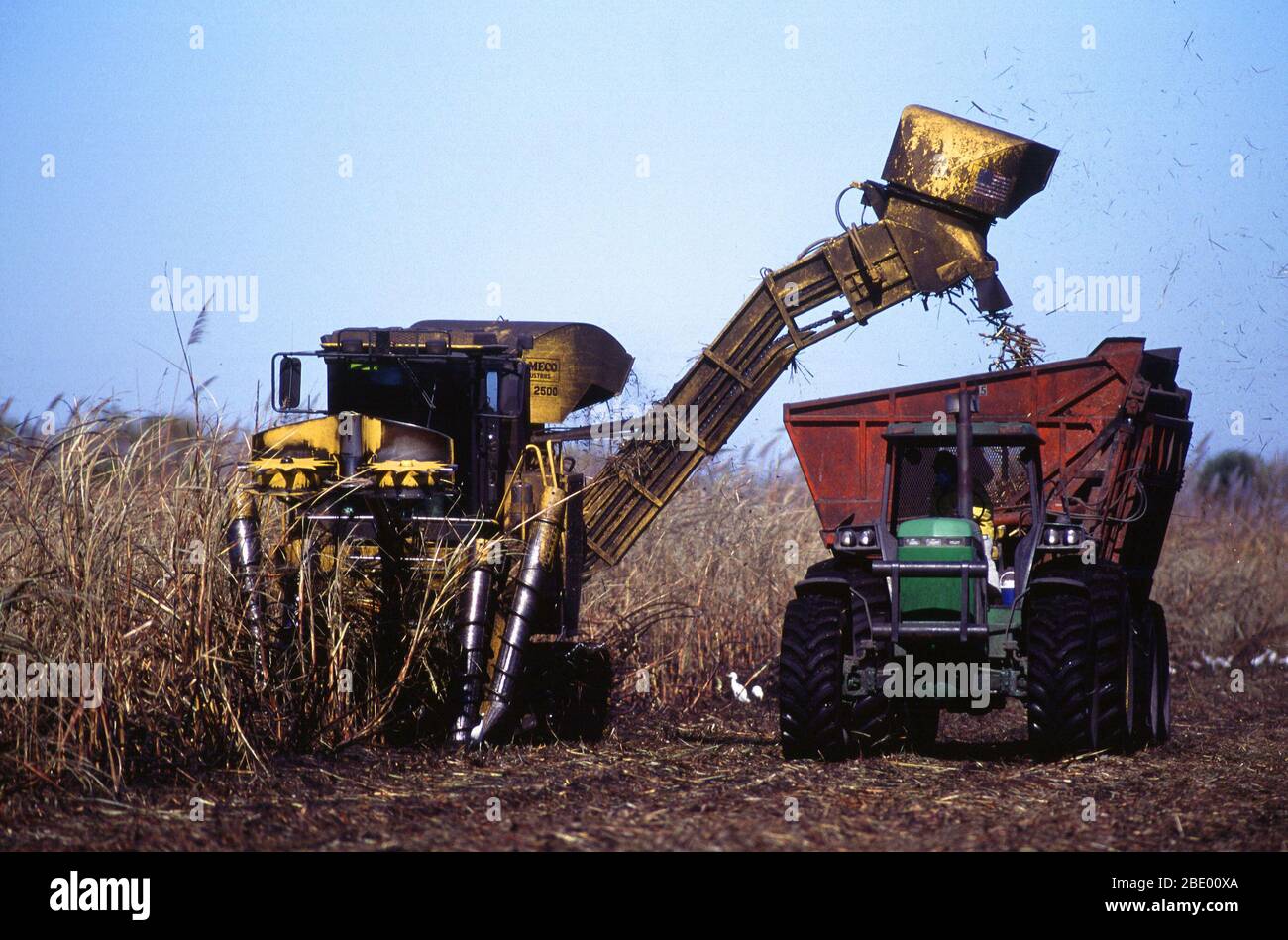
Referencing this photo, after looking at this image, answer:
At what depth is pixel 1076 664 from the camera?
938 centimetres

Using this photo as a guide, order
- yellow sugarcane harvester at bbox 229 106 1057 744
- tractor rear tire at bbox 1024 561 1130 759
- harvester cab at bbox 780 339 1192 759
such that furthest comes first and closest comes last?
yellow sugarcane harvester at bbox 229 106 1057 744, harvester cab at bbox 780 339 1192 759, tractor rear tire at bbox 1024 561 1130 759

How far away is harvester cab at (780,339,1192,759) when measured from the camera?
9633 mm

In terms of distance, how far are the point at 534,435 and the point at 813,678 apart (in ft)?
13.0

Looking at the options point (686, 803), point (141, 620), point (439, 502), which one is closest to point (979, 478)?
point (439, 502)

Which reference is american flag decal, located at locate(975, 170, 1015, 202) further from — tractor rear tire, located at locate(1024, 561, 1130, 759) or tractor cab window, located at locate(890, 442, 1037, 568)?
tractor rear tire, located at locate(1024, 561, 1130, 759)

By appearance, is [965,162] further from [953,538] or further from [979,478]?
[953,538]

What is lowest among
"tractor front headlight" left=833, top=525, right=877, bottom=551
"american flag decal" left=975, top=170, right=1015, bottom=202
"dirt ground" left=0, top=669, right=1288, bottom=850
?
"dirt ground" left=0, top=669, right=1288, bottom=850

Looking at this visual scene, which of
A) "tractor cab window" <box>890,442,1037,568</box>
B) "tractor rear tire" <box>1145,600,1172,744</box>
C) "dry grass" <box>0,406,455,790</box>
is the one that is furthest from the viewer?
"tractor rear tire" <box>1145,600,1172,744</box>

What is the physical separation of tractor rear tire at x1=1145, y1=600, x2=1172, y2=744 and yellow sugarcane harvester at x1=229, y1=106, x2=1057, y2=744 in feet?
9.22

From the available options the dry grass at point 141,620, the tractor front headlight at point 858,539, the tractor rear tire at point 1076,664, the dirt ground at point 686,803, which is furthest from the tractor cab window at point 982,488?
the dry grass at point 141,620

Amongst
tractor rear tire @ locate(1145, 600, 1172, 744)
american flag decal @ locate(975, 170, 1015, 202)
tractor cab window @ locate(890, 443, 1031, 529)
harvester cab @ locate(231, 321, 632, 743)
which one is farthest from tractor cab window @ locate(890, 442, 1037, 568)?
harvester cab @ locate(231, 321, 632, 743)
